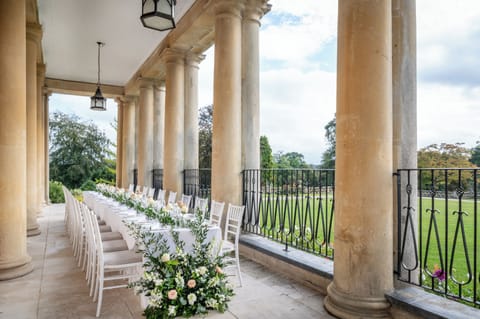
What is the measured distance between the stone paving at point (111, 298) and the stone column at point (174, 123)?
418 cm

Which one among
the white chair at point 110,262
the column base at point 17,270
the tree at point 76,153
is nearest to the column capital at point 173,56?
the column base at point 17,270

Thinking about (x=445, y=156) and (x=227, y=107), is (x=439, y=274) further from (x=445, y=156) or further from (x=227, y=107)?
(x=445, y=156)

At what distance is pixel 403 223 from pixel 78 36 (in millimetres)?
9856

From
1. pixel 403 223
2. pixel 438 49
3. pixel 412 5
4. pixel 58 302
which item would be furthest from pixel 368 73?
pixel 438 49

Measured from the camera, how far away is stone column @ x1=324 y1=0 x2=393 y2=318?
3.30m

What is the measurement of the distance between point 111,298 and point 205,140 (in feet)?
59.4

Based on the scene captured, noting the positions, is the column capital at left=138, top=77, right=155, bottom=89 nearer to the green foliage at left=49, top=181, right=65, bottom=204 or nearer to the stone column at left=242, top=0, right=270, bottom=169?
the stone column at left=242, top=0, right=270, bottom=169

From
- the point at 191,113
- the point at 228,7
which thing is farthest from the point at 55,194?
the point at 228,7

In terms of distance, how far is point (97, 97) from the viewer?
35.0ft

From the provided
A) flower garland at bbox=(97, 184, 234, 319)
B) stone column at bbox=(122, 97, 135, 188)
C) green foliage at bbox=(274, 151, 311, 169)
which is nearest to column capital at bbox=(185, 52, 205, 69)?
stone column at bbox=(122, 97, 135, 188)

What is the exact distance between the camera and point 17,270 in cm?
480

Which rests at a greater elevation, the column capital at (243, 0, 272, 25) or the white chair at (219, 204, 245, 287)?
the column capital at (243, 0, 272, 25)

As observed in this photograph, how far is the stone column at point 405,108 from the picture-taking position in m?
3.59

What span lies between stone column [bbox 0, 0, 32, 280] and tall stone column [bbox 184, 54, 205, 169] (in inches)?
196
